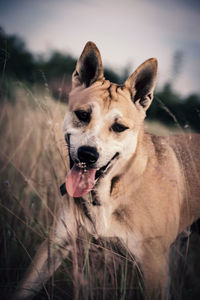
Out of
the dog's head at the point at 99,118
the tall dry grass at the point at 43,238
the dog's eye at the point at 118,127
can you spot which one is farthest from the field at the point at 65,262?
the dog's eye at the point at 118,127

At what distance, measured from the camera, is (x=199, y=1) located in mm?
2219

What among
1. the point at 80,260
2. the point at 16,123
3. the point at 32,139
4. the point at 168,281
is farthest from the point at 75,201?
the point at 16,123

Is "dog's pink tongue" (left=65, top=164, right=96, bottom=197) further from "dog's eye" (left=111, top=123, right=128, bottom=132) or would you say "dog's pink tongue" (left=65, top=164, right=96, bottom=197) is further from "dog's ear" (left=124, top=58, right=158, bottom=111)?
"dog's ear" (left=124, top=58, right=158, bottom=111)

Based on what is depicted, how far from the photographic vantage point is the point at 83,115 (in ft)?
6.63

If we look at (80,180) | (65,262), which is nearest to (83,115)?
(80,180)

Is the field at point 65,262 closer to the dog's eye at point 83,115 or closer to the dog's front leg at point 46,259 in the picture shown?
the dog's front leg at point 46,259

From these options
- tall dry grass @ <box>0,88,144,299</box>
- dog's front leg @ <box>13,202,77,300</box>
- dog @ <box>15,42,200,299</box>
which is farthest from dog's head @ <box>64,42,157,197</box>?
dog's front leg @ <box>13,202,77,300</box>

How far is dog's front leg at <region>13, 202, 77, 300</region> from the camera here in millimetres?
1857

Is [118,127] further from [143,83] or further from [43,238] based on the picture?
[43,238]

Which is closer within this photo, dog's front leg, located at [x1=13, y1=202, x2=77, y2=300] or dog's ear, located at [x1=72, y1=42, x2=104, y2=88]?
dog's front leg, located at [x1=13, y1=202, x2=77, y2=300]

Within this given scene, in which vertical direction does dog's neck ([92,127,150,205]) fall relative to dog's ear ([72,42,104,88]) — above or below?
below

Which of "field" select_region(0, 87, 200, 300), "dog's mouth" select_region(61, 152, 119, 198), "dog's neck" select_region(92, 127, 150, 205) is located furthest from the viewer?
"dog's neck" select_region(92, 127, 150, 205)

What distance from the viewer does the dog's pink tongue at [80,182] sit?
1.83 m

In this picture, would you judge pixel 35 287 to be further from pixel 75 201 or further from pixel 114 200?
pixel 114 200
